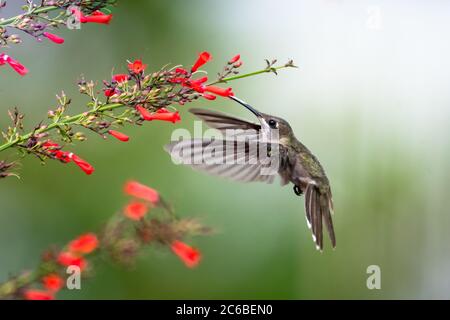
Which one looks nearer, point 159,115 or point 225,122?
point 159,115

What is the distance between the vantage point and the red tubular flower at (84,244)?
120 cm

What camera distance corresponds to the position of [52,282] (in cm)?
117

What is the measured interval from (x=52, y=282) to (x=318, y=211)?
1438mm

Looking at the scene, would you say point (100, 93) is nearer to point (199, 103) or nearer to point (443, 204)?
point (199, 103)

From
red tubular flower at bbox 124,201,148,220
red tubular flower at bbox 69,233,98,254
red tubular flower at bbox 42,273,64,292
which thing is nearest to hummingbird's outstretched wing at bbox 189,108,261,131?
red tubular flower at bbox 124,201,148,220

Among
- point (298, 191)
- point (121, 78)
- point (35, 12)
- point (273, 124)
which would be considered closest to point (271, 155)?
point (273, 124)

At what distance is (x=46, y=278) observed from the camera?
1.14 m

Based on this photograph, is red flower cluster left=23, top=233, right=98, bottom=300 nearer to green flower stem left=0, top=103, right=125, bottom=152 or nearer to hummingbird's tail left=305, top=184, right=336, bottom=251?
green flower stem left=0, top=103, right=125, bottom=152

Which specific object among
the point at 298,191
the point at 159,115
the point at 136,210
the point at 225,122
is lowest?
the point at 136,210

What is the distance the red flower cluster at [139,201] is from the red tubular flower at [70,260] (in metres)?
0.17

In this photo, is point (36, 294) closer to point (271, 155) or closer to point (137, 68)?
point (137, 68)

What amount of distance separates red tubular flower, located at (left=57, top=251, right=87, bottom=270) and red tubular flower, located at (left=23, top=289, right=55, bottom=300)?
0.20 feet
